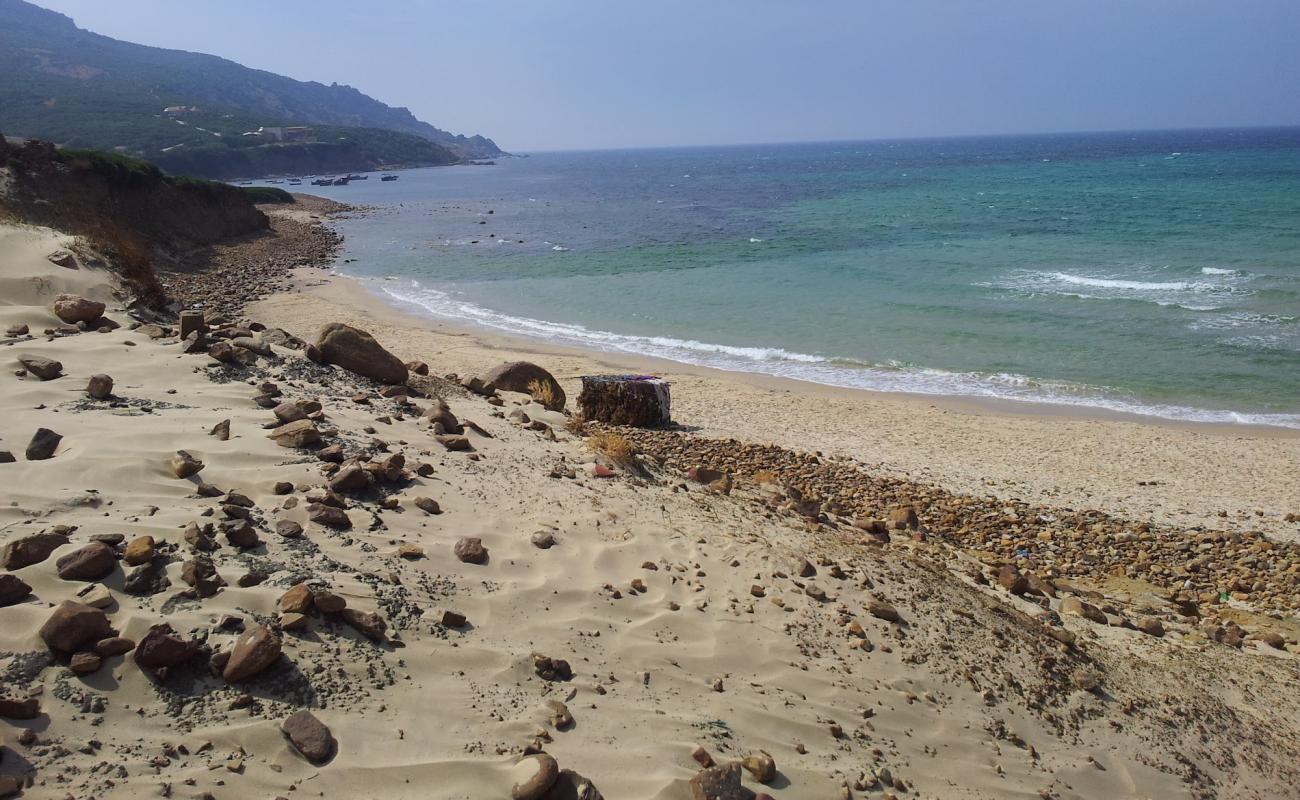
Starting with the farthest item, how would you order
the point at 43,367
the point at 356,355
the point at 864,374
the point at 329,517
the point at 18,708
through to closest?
the point at 864,374 → the point at 356,355 → the point at 43,367 → the point at 329,517 → the point at 18,708

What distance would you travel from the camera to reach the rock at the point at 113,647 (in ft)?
10.2

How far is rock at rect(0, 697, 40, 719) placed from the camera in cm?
277

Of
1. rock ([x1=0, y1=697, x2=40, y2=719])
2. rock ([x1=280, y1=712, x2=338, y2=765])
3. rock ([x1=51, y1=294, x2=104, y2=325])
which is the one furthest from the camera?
rock ([x1=51, y1=294, x2=104, y2=325])

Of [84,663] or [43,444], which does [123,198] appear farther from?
[84,663]

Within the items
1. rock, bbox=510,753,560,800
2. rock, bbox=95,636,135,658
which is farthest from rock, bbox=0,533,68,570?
rock, bbox=510,753,560,800

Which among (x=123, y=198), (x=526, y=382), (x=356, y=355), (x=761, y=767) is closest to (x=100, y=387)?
(x=356, y=355)

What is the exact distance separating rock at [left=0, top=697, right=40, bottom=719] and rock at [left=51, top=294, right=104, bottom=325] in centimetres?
621

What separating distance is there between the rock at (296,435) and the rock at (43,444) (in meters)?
1.24

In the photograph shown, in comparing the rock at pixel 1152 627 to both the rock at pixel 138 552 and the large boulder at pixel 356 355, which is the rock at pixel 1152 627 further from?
the large boulder at pixel 356 355

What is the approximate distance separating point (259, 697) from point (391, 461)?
242cm

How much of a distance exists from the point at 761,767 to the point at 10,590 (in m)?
3.38

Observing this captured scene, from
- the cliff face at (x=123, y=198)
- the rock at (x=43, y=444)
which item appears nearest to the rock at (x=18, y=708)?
the rock at (x=43, y=444)

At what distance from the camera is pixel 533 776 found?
10.1ft

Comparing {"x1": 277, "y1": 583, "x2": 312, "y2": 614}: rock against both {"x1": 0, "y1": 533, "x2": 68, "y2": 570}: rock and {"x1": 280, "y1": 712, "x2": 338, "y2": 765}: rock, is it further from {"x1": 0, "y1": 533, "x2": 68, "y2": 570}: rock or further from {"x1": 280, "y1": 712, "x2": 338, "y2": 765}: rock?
{"x1": 0, "y1": 533, "x2": 68, "y2": 570}: rock
